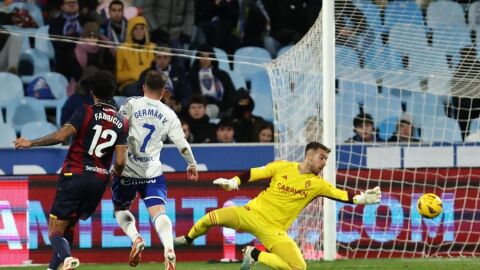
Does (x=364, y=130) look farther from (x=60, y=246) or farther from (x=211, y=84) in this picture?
(x=60, y=246)

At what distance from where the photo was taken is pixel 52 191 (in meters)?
13.9

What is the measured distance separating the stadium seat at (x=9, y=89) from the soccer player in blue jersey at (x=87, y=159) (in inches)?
287

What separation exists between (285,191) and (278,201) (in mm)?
125

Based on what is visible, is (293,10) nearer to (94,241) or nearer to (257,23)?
(257,23)

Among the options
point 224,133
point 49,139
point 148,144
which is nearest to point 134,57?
point 224,133

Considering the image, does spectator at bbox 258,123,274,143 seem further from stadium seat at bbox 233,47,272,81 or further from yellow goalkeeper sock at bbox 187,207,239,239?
yellow goalkeeper sock at bbox 187,207,239,239

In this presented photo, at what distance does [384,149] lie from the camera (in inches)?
595

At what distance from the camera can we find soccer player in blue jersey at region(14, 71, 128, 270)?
10188 millimetres

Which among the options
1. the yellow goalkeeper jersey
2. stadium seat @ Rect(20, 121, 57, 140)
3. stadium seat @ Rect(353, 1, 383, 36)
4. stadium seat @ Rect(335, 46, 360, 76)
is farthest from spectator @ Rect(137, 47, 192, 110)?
the yellow goalkeeper jersey

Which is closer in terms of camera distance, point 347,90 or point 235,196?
point 235,196

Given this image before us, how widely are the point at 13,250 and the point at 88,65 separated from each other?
4.81 metres

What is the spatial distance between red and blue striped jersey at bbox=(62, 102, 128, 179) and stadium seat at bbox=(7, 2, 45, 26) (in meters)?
8.48

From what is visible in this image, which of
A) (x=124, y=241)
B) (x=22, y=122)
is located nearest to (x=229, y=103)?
(x=22, y=122)

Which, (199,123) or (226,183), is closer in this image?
(226,183)
